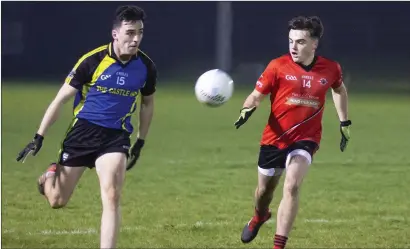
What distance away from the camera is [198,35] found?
39.3 metres

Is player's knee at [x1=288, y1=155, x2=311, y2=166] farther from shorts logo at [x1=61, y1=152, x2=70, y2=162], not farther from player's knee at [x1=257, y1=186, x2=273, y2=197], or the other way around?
shorts logo at [x1=61, y1=152, x2=70, y2=162]

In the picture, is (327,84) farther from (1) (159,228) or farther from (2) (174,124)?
(2) (174,124)

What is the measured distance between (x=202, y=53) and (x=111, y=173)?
3048 cm

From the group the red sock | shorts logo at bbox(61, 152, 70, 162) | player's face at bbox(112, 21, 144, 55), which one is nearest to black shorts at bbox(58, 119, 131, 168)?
shorts logo at bbox(61, 152, 70, 162)

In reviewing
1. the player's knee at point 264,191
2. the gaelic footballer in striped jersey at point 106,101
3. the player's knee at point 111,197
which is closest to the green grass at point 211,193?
the player's knee at point 264,191

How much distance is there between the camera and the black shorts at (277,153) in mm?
9430

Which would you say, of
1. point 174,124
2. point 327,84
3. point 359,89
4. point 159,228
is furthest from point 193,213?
point 359,89

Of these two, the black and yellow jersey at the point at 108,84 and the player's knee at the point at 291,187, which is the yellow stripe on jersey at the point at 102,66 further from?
the player's knee at the point at 291,187

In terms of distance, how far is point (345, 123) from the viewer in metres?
10.1

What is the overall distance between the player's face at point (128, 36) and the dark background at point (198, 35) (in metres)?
27.3

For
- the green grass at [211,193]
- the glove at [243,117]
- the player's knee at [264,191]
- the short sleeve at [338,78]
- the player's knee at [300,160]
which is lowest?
the green grass at [211,193]

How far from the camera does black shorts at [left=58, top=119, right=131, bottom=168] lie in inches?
348

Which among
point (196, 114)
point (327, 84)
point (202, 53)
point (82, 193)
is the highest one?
point (327, 84)

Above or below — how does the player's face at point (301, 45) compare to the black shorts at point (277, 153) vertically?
above
